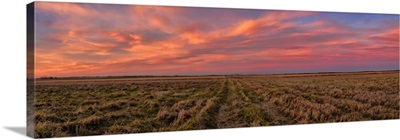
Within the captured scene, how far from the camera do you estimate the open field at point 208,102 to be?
1384cm

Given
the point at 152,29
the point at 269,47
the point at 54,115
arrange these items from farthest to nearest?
the point at 269,47 < the point at 152,29 < the point at 54,115

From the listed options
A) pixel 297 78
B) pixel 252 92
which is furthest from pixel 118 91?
pixel 297 78

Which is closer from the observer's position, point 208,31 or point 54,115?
point 54,115

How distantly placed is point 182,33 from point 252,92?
8.35 ft

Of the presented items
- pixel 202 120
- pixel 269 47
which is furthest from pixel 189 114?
pixel 269 47

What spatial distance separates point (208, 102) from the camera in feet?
50.8

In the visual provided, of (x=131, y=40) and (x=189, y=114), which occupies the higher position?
(x=131, y=40)

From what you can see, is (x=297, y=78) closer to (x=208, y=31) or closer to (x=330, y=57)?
(x=330, y=57)

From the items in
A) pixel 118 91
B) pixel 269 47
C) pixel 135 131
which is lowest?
pixel 135 131

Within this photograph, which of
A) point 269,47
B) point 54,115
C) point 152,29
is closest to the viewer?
point 54,115

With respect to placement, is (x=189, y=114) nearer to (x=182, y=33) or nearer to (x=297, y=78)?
(x=182, y=33)

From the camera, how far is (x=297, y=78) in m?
16.7

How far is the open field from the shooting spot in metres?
13.8

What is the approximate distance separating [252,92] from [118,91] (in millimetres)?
3555
